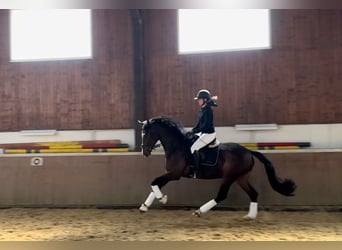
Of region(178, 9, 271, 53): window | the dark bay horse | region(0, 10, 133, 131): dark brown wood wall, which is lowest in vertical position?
the dark bay horse

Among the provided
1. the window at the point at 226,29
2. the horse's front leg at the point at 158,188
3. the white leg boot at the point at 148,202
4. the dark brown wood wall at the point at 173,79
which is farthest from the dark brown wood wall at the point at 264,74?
the white leg boot at the point at 148,202

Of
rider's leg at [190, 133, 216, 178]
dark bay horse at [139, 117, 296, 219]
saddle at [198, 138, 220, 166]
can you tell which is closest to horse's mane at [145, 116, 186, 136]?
dark bay horse at [139, 117, 296, 219]

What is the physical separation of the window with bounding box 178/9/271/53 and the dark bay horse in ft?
7.66

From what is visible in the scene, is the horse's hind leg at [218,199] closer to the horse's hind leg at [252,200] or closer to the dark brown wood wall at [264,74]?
the horse's hind leg at [252,200]

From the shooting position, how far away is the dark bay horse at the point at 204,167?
6.41 m

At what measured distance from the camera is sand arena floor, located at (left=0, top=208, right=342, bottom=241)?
5301 mm

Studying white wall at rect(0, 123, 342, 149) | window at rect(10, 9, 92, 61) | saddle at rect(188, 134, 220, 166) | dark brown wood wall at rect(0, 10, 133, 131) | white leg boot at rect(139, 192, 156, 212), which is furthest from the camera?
window at rect(10, 9, 92, 61)

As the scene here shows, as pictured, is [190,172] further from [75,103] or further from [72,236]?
[75,103]

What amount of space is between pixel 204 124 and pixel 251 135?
2.14m

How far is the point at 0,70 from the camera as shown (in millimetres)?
8969

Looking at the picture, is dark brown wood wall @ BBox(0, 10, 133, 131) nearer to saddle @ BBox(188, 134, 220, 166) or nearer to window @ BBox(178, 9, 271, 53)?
window @ BBox(178, 9, 271, 53)

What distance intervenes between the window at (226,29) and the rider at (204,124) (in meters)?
2.24

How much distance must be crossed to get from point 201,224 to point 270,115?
9.44 feet

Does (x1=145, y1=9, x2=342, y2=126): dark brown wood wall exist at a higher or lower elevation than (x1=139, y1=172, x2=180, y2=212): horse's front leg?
higher
